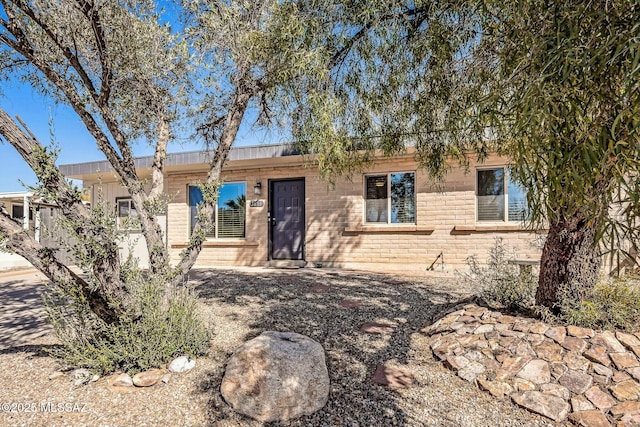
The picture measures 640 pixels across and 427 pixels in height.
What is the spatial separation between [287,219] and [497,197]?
4.59 m

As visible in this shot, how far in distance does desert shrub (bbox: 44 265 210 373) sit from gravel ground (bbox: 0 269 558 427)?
18 cm

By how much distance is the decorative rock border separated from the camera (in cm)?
228

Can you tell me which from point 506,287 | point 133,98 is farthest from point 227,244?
point 506,287

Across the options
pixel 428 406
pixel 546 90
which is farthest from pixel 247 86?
pixel 428 406

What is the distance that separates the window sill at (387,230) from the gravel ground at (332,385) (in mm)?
3130

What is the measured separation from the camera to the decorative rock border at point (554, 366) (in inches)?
→ 89.9

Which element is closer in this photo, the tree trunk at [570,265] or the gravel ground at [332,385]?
the gravel ground at [332,385]

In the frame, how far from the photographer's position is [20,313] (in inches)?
184

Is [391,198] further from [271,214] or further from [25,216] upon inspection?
[25,216]

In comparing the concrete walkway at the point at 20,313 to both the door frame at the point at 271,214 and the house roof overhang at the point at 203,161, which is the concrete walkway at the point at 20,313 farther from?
the door frame at the point at 271,214

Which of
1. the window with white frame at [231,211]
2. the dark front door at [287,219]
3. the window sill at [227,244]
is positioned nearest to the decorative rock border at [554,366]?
the dark front door at [287,219]

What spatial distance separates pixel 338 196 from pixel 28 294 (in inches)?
232

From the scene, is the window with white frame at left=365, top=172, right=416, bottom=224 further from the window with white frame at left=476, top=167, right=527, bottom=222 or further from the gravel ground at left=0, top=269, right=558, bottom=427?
the gravel ground at left=0, top=269, right=558, bottom=427

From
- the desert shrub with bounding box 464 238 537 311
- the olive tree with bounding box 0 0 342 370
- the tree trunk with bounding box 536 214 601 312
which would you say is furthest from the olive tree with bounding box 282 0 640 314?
the olive tree with bounding box 0 0 342 370
